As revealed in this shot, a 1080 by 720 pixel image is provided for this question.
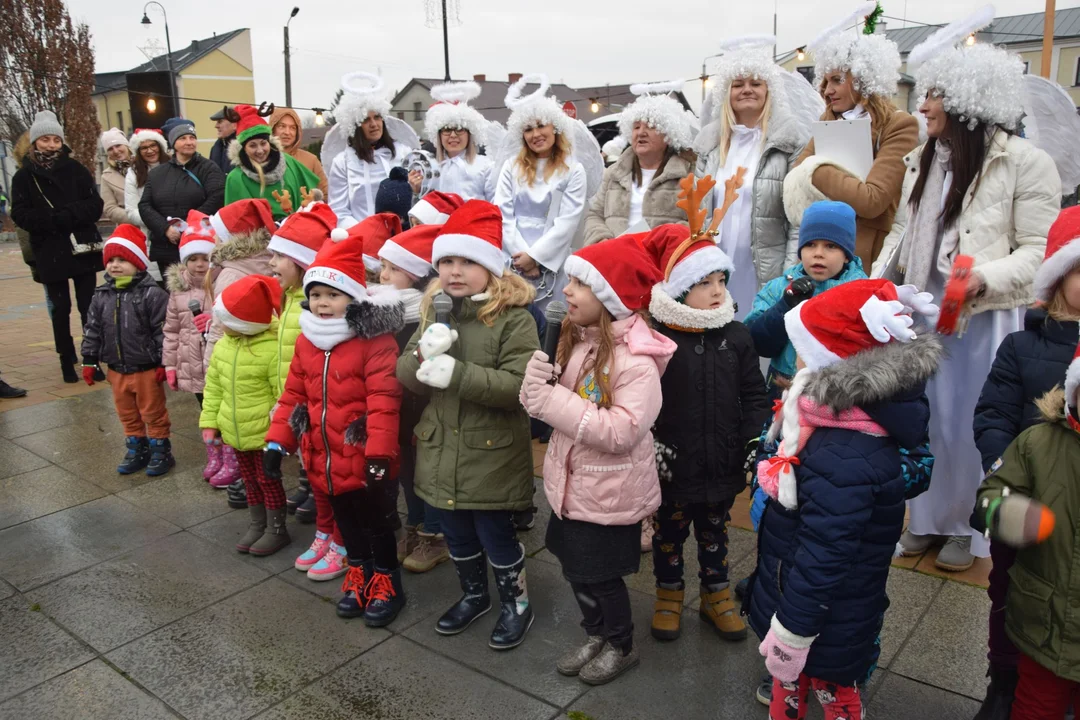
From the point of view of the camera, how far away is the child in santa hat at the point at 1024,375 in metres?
2.54

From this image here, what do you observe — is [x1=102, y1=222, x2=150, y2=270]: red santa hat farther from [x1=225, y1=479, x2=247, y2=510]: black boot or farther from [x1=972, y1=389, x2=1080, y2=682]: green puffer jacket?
[x1=972, y1=389, x2=1080, y2=682]: green puffer jacket

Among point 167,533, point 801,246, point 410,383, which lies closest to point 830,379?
point 801,246

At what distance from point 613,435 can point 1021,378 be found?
1.39 meters

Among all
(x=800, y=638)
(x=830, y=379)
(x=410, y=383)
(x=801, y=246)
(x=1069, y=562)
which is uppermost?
(x=801, y=246)

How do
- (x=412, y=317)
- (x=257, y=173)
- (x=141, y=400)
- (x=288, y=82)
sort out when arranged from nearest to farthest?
(x=412, y=317) → (x=141, y=400) → (x=257, y=173) → (x=288, y=82)

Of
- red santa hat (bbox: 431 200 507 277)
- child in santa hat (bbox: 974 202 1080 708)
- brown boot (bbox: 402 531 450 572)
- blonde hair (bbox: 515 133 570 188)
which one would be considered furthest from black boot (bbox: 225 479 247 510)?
child in santa hat (bbox: 974 202 1080 708)

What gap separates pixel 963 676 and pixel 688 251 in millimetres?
1822

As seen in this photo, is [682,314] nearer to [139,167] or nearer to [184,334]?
[184,334]

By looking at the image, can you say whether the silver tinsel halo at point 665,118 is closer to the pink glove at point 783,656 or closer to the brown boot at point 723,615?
the brown boot at point 723,615

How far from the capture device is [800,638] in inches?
88.9

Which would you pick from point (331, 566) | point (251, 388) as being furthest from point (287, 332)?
point (331, 566)

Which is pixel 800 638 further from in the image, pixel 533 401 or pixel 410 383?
→ pixel 410 383

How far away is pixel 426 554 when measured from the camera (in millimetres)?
3967

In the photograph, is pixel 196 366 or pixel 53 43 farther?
pixel 53 43
